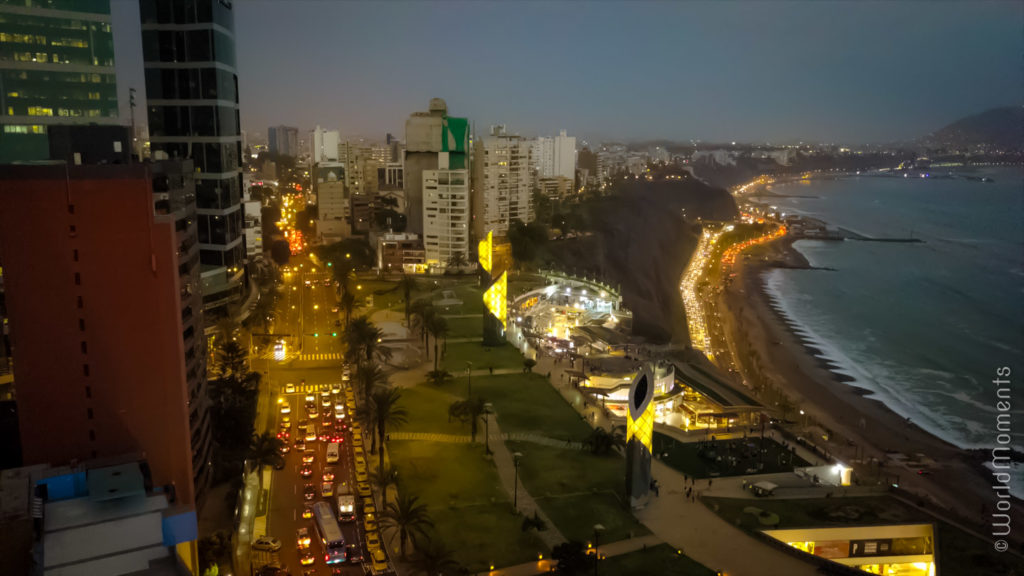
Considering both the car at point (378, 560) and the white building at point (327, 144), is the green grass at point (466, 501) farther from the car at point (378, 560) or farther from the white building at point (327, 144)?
the white building at point (327, 144)

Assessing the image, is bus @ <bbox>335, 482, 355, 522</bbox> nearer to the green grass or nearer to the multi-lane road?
the multi-lane road

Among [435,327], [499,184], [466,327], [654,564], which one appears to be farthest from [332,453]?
[499,184]

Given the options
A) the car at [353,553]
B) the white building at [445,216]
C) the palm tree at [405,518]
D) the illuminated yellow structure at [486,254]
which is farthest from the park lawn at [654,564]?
the white building at [445,216]

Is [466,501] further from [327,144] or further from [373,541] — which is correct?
[327,144]

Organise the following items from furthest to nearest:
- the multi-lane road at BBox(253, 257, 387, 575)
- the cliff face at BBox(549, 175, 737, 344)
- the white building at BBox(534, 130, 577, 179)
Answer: the white building at BBox(534, 130, 577, 179)
the cliff face at BBox(549, 175, 737, 344)
the multi-lane road at BBox(253, 257, 387, 575)

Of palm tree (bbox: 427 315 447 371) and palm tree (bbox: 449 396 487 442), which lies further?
palm tree (bbox: 427 315 447 371)

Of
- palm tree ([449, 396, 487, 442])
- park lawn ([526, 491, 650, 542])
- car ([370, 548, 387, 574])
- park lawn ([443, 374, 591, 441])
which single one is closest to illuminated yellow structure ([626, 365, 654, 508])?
park lawn ([526, 491, 650, 542])

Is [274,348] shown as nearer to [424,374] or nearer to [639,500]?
[424,374]
